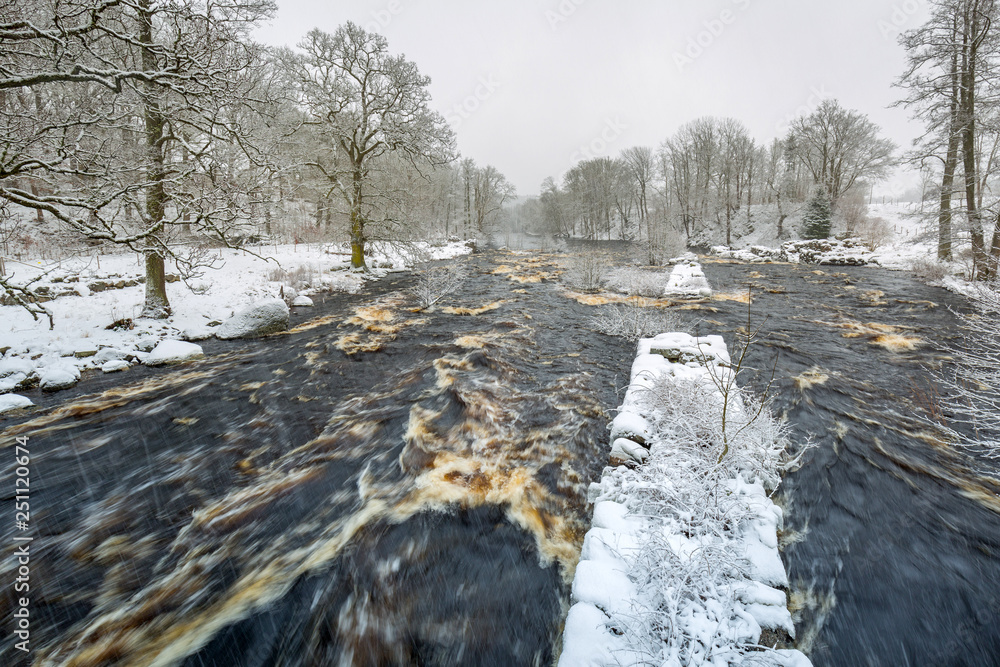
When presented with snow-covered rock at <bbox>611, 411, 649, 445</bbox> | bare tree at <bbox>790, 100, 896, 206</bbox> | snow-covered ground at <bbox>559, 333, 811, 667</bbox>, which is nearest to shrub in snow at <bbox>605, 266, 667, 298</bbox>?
snow-covered rock at <bbox>611, 411, 649, 445</bbox>

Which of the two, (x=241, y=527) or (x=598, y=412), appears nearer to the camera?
(x=241, y=527)

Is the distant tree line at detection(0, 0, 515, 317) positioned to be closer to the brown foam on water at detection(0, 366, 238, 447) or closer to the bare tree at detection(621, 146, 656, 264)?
the brown foam on water at detection(0, 366, 238, 447)

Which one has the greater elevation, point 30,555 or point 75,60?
point 75,60

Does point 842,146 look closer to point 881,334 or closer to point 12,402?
point 881,334

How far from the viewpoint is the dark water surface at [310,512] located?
256 cm

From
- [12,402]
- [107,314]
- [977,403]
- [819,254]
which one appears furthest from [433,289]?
[819,254]

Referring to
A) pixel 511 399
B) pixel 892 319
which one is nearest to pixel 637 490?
pixel 511 399

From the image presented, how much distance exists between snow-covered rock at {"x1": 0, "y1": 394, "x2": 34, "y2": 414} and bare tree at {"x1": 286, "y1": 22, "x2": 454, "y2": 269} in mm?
9926

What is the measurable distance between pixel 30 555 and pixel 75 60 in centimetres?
566

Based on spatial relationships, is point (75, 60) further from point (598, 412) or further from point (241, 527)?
point (598, 412)

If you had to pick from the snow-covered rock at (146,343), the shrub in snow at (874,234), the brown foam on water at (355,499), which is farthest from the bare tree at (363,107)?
the shrub in snow at (874,234)

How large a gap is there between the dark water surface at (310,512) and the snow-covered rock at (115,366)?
1.37ft

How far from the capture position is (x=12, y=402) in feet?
17.0

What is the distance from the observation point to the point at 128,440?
4727 millimetres
